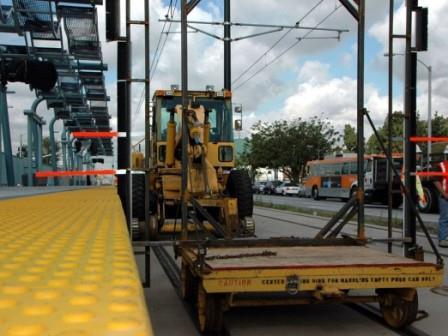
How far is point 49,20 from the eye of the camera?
15289 millimetres

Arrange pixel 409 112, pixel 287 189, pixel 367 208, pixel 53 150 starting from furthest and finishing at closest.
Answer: pixel 287 189
pixel 53 150
pixel 367 208
pixel 409 112

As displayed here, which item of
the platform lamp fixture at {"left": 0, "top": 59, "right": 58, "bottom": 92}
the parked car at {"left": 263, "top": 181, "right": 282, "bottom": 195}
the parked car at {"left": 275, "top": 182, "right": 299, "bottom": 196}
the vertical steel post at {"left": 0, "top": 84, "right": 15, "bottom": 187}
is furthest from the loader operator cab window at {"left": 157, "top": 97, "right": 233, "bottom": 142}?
the parked car at {"left": 263, "top": 181, "right": 282, "bottom": 195}

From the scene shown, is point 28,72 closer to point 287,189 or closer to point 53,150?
point 53,150

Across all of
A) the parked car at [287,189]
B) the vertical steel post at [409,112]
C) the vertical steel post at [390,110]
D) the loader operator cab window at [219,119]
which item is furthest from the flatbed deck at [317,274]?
the parked car at [287,189]

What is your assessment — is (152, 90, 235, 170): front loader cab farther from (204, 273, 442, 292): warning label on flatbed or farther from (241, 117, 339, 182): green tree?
(241, 117, 339, 182): green tree

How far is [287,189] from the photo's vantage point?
54.7 metres

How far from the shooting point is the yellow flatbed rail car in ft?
15.0

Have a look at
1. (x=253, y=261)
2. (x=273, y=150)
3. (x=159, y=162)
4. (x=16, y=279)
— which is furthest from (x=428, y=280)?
(x=273, y=150)

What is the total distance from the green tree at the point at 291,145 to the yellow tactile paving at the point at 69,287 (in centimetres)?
6443

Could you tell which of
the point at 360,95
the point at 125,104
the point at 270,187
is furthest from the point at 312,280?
the point at 270,187

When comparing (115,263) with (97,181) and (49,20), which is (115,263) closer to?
(49,20)

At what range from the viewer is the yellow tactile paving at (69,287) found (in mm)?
1378

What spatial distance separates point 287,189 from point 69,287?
175 ft

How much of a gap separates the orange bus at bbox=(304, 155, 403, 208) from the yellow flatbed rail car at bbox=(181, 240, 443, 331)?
20329 millimetres
